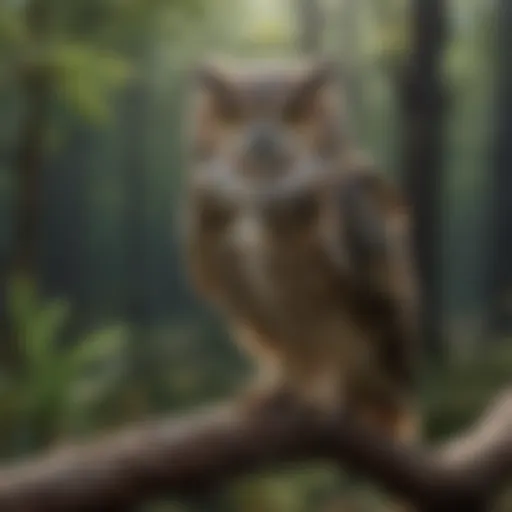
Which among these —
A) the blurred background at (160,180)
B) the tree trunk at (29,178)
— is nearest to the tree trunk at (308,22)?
the blurred background at (160,180)

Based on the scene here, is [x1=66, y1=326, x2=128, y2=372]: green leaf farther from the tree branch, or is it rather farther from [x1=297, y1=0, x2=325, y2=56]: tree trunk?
[x1=297, y1=0, x2=325, y2=56]: tree trunk

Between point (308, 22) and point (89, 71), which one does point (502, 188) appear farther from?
point (89, 71)

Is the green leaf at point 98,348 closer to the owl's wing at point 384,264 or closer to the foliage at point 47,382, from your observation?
the foliage at point 47,382

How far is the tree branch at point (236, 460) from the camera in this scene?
88 cm

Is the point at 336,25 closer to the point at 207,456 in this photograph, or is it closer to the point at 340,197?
the point at 340,197

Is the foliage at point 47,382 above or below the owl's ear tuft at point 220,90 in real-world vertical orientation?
below

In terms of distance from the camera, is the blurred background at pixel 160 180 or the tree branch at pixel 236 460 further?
the blurred background at pixel 160 180

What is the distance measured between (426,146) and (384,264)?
0.12m

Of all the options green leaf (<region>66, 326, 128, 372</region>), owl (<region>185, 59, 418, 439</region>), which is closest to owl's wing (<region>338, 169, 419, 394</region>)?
owl (<region>185, 59, 418, 439</region>)

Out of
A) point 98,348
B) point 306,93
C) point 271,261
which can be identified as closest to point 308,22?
point 306,93

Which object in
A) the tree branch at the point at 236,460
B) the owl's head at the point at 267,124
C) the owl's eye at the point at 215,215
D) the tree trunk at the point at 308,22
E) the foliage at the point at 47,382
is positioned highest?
the tree trunk at the point at 308,22

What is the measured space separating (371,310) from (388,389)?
8 centimetres

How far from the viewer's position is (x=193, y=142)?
951 mm

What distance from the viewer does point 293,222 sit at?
3.02ft
